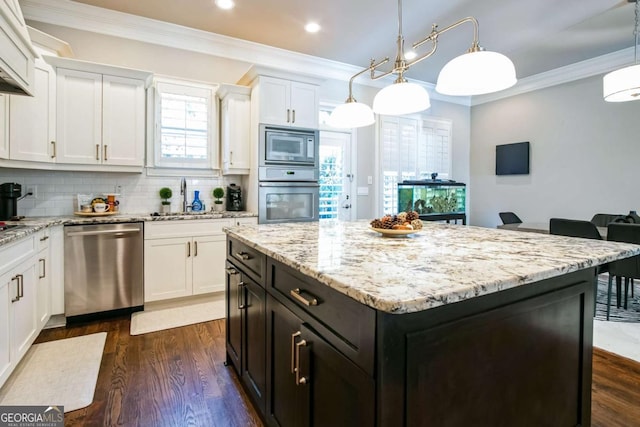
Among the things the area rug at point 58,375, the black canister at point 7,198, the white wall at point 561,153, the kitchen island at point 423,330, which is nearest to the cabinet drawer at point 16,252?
the black canister at point 7,198

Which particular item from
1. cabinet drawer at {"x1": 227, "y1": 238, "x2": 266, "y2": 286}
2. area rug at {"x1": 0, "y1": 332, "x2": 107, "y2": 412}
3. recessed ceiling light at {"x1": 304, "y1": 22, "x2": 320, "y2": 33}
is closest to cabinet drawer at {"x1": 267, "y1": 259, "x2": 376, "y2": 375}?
cabinet drawer at {"x1": 227, "y1": 238, "x2": 266, "y2": 286}

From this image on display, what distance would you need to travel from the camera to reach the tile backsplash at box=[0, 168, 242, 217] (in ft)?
10.4

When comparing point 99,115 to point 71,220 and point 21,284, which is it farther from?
point 21,284

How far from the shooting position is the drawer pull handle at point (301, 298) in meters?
1.09

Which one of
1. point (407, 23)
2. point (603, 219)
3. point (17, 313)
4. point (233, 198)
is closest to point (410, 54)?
point (407, 23)

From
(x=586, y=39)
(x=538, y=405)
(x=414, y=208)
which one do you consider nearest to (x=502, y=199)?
(x=414, y=208)

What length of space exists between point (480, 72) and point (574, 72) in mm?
4616

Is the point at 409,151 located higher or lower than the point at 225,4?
lower

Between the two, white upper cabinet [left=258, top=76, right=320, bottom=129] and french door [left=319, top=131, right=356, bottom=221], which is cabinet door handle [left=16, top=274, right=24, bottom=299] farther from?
french door [left=319, top=131, right=356, bottom=221]

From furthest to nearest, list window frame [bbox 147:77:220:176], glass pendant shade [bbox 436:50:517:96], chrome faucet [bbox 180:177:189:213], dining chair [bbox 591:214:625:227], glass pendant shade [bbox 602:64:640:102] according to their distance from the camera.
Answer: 1. dining chair [bbox 591:214:625:227]
2. chrome faucet [bbox 180:177:189:213]
3. window frame [bbox 147:77:220:176]
4. glass pendant shade [bbox 602:64:640:102]
5. glass pendant shade [bbox 436:50:517:96]

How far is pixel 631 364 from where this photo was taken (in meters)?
2.26

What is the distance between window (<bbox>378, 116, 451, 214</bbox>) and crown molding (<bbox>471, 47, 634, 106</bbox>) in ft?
4.04

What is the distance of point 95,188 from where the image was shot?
137 inches

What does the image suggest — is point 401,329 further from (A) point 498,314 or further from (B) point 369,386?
(A) point 498,314
